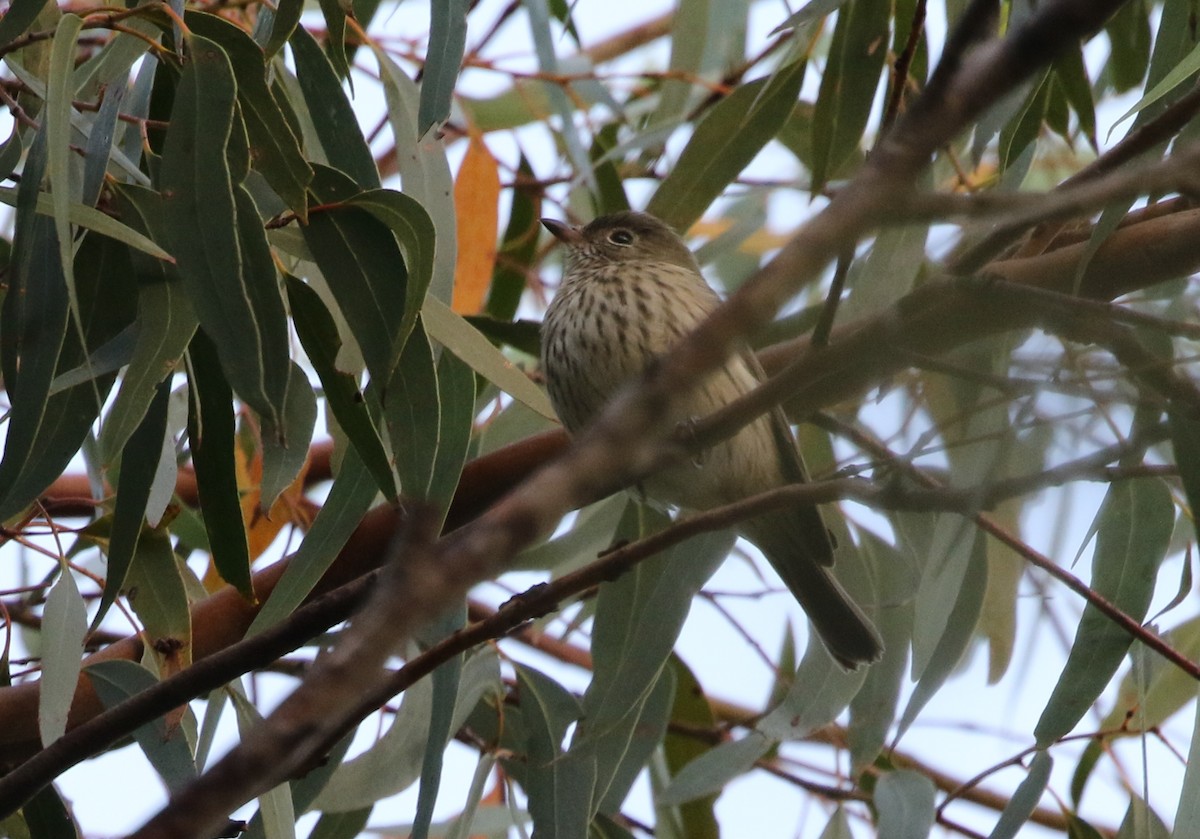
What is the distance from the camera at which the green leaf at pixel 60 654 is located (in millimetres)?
2348

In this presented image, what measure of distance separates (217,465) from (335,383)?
0.84ft

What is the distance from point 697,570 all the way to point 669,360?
2.23 meters

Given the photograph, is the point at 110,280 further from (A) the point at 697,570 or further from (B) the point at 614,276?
(B) the point at 614,276

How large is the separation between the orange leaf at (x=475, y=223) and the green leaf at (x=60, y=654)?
54.6 inches

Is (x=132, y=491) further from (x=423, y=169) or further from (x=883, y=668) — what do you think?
(x=883, y=668)

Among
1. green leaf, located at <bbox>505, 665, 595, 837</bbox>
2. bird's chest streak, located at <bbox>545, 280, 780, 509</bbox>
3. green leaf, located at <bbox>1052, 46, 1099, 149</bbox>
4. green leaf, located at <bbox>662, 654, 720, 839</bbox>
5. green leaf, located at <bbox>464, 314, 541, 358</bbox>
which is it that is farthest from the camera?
green leaf, located at <bbox>662, 654, 720, 839</bbox>

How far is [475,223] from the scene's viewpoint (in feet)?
12.4

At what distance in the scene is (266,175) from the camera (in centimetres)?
246

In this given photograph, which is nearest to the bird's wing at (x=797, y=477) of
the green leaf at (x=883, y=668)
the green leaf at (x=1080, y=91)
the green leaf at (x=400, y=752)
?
the green leaf at (x=883, y=668)

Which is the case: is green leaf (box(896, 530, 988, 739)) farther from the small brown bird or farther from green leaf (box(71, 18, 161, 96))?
green leaf (box(71, 18, 161, 96))

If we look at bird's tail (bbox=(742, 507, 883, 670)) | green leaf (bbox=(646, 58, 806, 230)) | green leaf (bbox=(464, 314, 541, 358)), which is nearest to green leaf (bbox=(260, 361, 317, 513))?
green leaf (bbox=(464, 314, 541, 358))

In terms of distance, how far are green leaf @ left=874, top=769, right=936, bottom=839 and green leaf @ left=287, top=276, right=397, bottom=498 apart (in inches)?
48.6

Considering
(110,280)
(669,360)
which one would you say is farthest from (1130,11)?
(669,360)

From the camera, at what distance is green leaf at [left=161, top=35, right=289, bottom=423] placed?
7.19 feet
